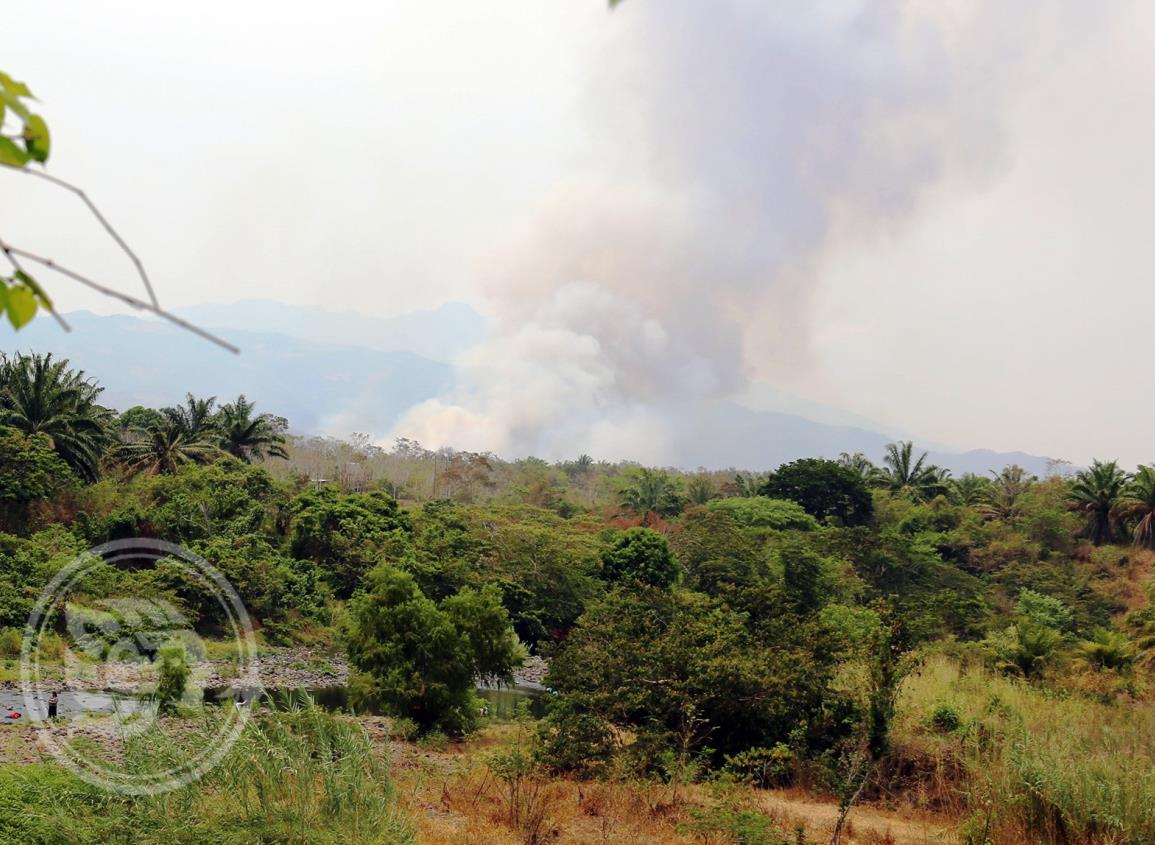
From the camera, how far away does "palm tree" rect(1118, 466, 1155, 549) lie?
120 feet

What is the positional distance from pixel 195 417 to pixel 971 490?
35.9 m

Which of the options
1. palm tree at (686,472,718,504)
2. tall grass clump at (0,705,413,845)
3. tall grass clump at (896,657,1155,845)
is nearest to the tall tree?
palm tree at (686,472,718,504)

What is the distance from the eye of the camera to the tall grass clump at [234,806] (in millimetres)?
6012

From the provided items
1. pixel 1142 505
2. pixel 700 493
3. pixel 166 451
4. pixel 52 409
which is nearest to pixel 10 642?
pixel 52 409

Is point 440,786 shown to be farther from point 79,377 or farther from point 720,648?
point 79,377

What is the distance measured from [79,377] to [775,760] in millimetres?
27268

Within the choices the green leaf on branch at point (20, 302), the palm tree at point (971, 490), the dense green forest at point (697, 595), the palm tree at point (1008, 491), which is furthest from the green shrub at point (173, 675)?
the palm tree at point (971, 490)

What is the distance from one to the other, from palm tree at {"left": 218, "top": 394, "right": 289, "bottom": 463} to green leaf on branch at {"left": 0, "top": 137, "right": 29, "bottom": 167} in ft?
119

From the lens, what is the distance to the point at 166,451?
32.4 meters

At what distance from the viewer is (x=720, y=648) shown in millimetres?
13117

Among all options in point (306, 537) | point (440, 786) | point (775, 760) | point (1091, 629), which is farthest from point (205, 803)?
point (1091, 629)

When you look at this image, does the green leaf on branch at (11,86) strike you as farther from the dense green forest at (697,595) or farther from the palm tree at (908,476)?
the palm tree at (908,476)

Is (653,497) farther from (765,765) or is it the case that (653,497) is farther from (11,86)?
(11,86)

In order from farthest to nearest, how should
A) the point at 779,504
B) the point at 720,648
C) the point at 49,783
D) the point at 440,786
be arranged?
the point at 779,504 → the point at 720,648 → the point at 440,786 → the point at 49,783
